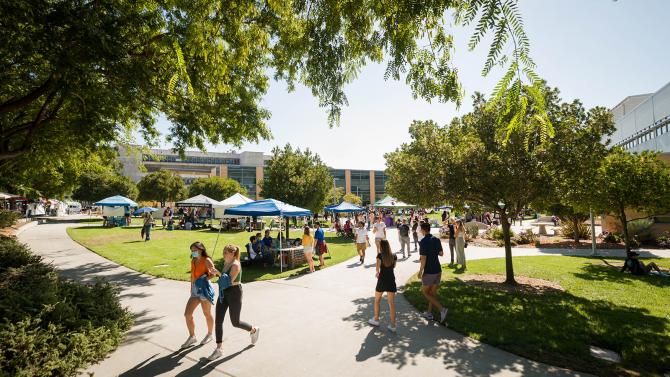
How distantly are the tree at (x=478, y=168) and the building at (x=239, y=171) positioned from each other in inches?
2850

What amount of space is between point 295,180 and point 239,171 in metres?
69.0

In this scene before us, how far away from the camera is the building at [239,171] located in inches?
3346

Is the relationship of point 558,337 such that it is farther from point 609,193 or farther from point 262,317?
point 609,193

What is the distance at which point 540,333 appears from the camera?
6.17m

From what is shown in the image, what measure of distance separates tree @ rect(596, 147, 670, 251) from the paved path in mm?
12815

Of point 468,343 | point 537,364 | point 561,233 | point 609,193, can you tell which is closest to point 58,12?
point 468,343

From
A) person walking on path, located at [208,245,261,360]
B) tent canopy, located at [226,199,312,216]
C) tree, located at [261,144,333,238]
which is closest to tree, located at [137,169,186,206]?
tree, located at [261,144,333,238]

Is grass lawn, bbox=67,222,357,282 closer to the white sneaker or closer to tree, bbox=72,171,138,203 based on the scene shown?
the white sneaker

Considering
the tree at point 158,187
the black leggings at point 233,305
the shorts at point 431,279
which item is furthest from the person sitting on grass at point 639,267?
the tree at point 158,187

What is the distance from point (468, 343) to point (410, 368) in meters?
1.55

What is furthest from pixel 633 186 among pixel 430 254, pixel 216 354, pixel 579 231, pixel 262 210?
pixel 216 354

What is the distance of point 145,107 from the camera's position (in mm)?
9414

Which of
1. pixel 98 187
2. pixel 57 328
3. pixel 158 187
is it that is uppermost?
pixel 158 187

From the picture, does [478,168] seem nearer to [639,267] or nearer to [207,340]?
[639,267]
